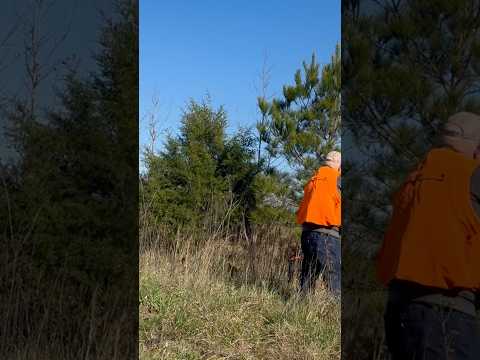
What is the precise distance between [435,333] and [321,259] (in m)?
2.84

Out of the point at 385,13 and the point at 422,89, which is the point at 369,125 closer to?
the point at 422,89

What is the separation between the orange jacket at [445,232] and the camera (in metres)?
2.10

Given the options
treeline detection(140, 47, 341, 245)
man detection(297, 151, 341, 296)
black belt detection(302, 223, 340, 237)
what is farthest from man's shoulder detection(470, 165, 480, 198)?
treeline detection(140, 47, 341, 245)

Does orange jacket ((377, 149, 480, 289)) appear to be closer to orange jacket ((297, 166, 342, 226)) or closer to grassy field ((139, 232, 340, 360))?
grassy field ((139, 232, 340, 360))

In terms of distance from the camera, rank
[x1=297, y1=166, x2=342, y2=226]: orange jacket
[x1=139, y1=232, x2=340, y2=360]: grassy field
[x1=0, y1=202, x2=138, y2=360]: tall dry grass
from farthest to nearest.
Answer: [x1=297, y1=166, x2=342, y2=226]: orange jacket → [x1=139, y1=232, x2=340, y2=360]: grassy field → [x1=0, y1=202, x2=138, y2=360]: tall dry grass

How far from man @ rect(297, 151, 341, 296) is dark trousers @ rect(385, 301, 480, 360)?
8.83 ft

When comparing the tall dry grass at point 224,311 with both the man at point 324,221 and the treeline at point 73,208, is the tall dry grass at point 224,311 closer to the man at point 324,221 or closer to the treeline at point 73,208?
the man at point 324,221

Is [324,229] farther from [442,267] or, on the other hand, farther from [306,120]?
[306,120]

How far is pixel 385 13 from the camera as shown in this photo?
274cm

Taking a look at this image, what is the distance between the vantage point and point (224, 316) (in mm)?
4375

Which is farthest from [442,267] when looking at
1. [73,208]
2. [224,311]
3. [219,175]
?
[219,175]

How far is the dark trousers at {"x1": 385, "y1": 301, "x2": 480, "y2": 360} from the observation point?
2.06m

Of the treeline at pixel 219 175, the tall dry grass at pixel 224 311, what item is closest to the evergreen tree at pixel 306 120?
the treeline at pixel 219 175

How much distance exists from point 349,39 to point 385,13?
207 millimetres
